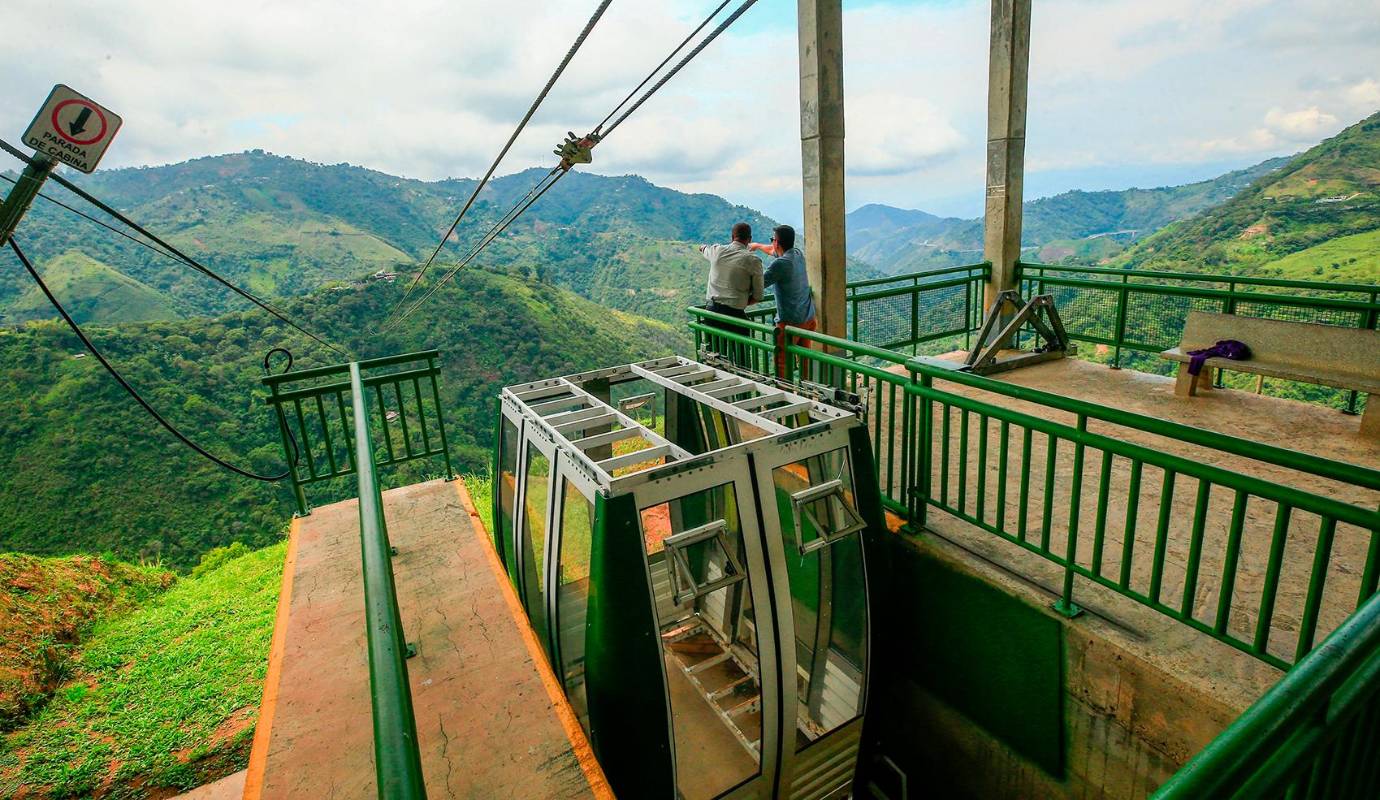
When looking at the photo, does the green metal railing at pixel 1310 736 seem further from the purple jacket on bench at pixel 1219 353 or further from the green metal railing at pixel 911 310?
the green metal railing at pixel 911 310

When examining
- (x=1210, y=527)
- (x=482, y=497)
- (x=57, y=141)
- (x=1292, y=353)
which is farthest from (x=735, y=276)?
(x=482, y=497)

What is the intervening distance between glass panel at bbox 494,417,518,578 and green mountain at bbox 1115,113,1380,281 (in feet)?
118

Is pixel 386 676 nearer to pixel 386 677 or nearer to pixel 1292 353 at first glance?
pixel 386 677

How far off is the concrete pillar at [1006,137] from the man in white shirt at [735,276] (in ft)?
11.9

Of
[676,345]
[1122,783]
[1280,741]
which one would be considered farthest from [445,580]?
[676,345]

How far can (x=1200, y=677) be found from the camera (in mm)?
2787

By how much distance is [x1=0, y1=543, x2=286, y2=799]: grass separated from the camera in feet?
16.2

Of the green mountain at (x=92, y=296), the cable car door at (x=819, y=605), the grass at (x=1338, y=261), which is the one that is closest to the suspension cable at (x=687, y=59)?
the cable car door at (x=819, y=605)

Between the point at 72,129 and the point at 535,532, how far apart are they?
3547 millimetres

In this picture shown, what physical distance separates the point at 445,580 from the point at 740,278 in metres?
4.02

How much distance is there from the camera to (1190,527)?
407 centimetres

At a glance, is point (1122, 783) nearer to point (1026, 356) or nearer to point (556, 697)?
point (556, 697)

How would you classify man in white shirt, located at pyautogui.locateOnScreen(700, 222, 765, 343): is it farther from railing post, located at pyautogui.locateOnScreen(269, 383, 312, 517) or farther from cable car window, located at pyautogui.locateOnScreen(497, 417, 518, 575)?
railing post, located at pyautogui.locateOnScreen(269, 383, 312, 517)

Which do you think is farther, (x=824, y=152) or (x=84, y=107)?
(x=824, y=152)
